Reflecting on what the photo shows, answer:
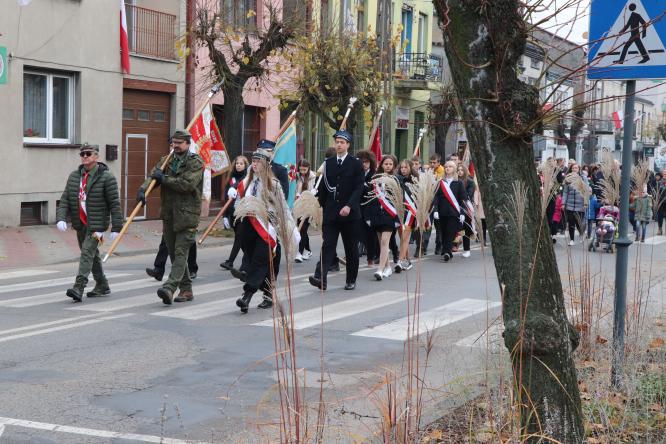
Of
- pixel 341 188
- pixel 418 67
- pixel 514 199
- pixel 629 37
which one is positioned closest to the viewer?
pixel 514 199

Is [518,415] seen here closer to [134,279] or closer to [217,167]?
[134,279]

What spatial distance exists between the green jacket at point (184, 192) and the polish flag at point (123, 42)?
12.9m

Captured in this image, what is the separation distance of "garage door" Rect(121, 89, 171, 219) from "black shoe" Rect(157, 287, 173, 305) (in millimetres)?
13633

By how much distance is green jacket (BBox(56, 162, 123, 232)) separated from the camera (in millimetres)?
11320

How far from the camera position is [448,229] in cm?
1806

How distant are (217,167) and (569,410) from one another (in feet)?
45.5

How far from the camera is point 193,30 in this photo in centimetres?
2272

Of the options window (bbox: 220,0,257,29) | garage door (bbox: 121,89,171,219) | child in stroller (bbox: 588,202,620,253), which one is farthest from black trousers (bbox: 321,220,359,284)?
window (bbox: 220,0,257,29)

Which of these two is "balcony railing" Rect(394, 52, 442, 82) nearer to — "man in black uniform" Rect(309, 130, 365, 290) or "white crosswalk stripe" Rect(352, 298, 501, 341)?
"man in black uniform" Rect(309, 130, 365, 290)

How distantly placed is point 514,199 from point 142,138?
848 inches

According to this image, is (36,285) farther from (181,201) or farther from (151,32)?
(151,32)

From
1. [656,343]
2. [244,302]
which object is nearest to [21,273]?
[244,302]

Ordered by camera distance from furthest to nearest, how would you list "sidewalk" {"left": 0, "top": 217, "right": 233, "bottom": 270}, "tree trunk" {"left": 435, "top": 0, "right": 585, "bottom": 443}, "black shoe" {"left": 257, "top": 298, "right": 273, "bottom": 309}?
1. "sidewalk" {"left": 0, "top": 217, "right": 233, "bottom": 270}
2. "black shoe" {"left": 257, "top": 298, "right": 273, "bottom": 309}
3. "tree trunk" {"left": 435, "top": 0, "right": 585, "bottom": 443}

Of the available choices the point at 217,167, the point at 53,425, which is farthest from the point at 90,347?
the point at 217,167
